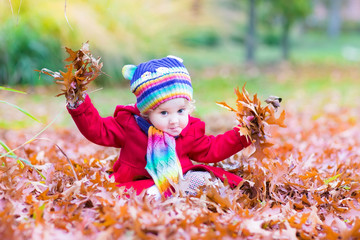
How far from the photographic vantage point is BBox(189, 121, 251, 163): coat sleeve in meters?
2.42

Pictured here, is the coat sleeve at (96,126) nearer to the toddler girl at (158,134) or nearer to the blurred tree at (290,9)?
the toddler girl at (158,134)

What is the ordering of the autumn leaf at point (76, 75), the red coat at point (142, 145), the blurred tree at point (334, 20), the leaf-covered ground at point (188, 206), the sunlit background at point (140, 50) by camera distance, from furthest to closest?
the blurred tree at point (334, 20) → the sunlit background at point (140, 50) → the red coat at point (142, 145) → the autumn leaf at point (76, 75) → the leaf-covered ground at point (188, 206)

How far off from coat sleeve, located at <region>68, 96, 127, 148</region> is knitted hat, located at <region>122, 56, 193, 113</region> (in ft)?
0.55

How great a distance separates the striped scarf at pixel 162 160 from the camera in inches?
90.8

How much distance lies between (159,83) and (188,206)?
619 millimetres

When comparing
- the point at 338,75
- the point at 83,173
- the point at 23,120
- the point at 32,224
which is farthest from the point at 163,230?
the point at 338,75

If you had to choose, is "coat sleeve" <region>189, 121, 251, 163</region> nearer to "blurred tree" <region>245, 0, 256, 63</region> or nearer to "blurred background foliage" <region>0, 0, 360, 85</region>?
"blurred background foliage" <region>0, 0, 360, 85</region>

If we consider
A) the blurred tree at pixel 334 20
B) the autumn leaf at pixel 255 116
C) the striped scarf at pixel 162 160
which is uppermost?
the blurred tree at pixel 334 20

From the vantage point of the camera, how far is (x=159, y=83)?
2266 millimetres

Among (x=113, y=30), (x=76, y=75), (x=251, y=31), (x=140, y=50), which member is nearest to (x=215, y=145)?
(x=76, y=75)

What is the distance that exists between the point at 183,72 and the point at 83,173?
31.0 inches

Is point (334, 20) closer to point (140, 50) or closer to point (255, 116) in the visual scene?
point (140, 50)

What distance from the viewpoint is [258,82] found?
995cm

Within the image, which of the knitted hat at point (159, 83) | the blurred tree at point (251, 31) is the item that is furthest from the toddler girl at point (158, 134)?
the blurred tree at point (251, 31)
